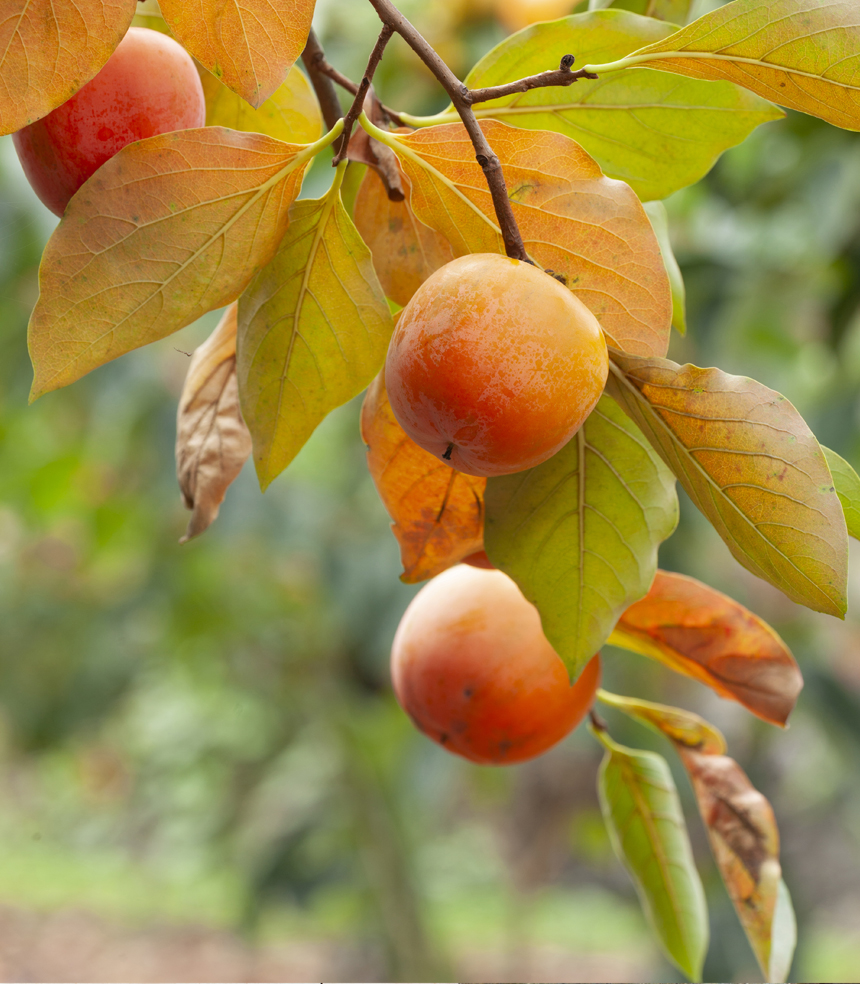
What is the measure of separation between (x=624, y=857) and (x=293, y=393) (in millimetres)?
391

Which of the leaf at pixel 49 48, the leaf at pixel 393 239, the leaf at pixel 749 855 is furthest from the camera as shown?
the leaf at pixel 749 855

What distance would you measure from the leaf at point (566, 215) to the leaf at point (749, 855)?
11.9 inches

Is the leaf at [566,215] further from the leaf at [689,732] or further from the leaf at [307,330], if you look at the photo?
the leaf at [689,732]

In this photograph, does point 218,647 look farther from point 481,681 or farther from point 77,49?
point 77,49

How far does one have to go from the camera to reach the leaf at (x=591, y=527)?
390mm

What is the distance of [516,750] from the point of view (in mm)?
554

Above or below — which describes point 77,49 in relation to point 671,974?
above

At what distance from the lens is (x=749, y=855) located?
52 centimetres

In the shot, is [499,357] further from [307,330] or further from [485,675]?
[485,675]

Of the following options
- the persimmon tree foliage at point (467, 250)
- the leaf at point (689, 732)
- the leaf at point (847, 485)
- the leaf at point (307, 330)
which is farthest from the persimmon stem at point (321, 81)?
the leaf at point (689, 732)

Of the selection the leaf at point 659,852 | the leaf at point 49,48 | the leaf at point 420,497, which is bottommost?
the leaf at point 659,852

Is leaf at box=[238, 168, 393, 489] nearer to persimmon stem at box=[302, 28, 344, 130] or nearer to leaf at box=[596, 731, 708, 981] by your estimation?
persimmon stem at box=[302, 28, 344, 130]

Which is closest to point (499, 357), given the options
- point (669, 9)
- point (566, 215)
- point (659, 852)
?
point (566, 215)

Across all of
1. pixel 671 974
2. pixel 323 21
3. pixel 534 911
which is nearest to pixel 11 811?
pixel 534 911
